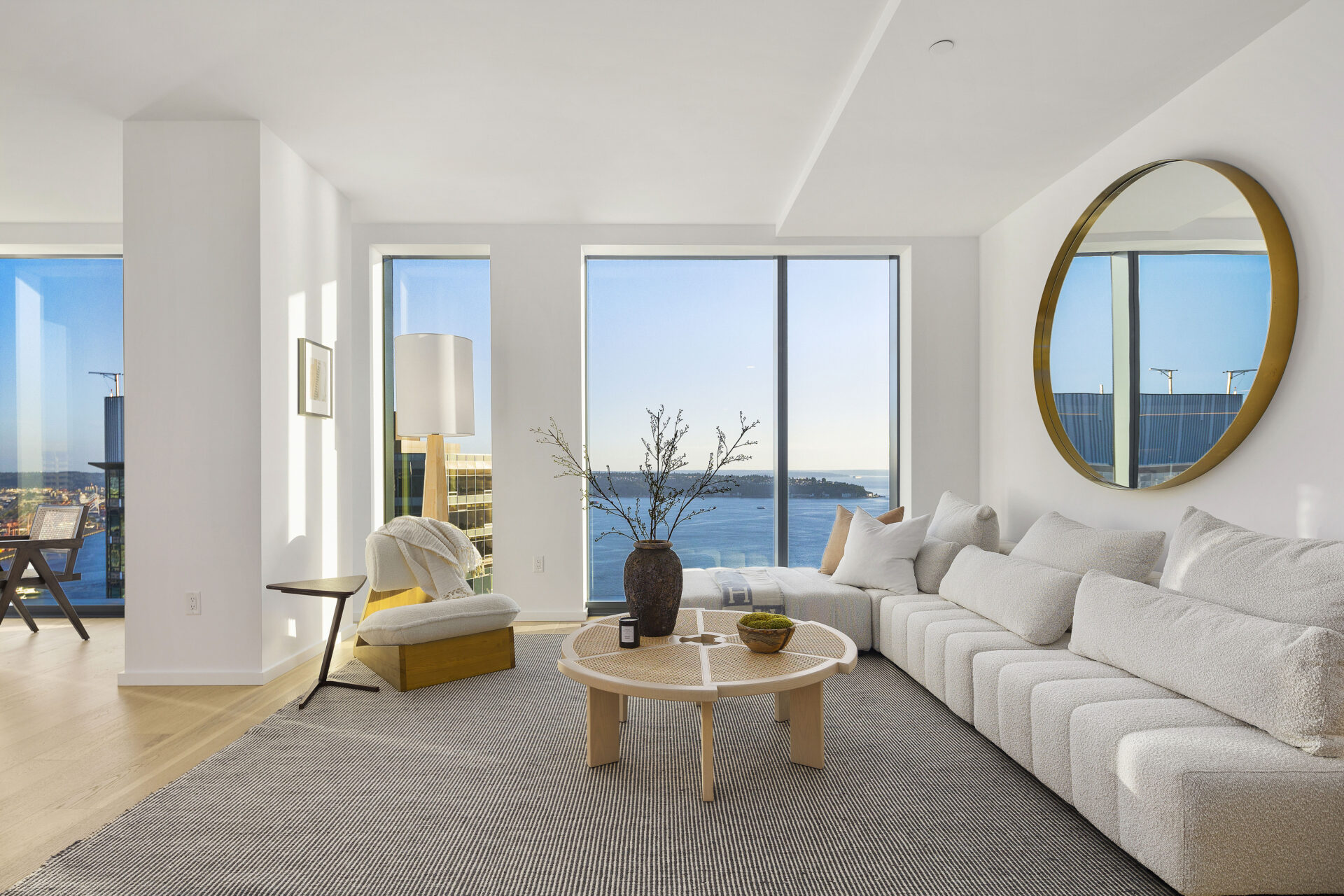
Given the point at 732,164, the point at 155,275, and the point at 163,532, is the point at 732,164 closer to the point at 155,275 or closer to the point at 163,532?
the point at 155,275

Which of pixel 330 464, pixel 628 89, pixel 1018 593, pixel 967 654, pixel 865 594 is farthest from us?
pixel 330 464

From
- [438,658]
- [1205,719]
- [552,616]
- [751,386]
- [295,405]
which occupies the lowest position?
[552,616]

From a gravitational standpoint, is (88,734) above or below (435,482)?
below

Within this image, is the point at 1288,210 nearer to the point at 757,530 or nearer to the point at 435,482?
the point at 757,530

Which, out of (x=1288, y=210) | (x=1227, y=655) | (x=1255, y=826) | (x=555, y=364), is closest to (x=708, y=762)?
(x=1255, y=826)

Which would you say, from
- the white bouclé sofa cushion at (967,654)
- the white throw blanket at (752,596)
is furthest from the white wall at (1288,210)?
the white throw blanket at (752,596)

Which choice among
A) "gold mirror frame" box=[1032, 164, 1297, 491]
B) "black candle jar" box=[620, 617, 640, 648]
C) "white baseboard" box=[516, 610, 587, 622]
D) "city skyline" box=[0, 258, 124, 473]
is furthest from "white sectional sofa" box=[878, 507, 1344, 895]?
"city skyline" box=[0, 258, 124, 473]

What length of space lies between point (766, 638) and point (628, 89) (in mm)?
2417

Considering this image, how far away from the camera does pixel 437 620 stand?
3.45 metres

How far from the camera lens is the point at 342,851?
1967 mm

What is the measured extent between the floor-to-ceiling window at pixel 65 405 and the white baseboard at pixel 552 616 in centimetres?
305

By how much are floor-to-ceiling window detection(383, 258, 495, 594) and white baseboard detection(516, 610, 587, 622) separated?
459 mm

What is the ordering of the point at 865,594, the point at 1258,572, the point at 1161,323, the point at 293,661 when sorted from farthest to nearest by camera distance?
the point at 865,594 → the point at 293,661 → the point at 1161,323 → the point at 1258,572

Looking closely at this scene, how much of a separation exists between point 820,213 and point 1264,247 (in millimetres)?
2416
